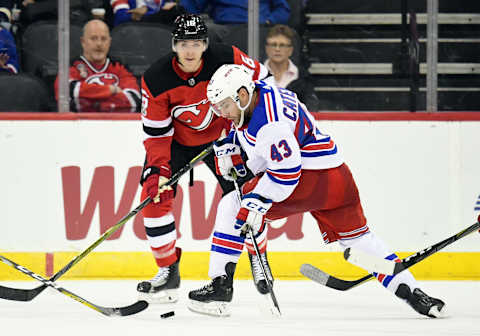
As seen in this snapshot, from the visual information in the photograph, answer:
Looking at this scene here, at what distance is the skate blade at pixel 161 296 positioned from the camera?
4129 mm

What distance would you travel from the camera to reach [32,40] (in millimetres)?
4898

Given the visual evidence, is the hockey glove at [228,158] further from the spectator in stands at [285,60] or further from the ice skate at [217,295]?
the spectator in stands at [285,60]

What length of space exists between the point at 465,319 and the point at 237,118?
3.94ft

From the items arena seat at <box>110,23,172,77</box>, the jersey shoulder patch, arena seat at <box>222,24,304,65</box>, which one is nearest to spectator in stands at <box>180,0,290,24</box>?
arena seat at <box>222,24,304,65</box>

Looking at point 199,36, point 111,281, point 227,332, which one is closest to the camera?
point 227,332

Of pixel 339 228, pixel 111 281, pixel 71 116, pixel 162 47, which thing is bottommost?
pixel 111 281

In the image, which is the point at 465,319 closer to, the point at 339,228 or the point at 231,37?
the point at 339,228

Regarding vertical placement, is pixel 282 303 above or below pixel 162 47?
below

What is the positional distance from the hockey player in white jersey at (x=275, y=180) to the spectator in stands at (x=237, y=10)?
135 centimetres

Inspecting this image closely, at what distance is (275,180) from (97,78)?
1.85 m

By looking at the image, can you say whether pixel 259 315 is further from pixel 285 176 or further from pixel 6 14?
pixel 6 14

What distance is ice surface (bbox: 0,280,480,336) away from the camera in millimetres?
3400

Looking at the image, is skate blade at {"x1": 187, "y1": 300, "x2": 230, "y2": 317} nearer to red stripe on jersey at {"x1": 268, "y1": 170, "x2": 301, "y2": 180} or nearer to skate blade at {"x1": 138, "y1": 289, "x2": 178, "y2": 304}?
skate blade at {"x1": 138, "y1": 289, "x2": 178, "y2": 304}

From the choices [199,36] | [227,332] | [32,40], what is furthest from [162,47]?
[227,332]
